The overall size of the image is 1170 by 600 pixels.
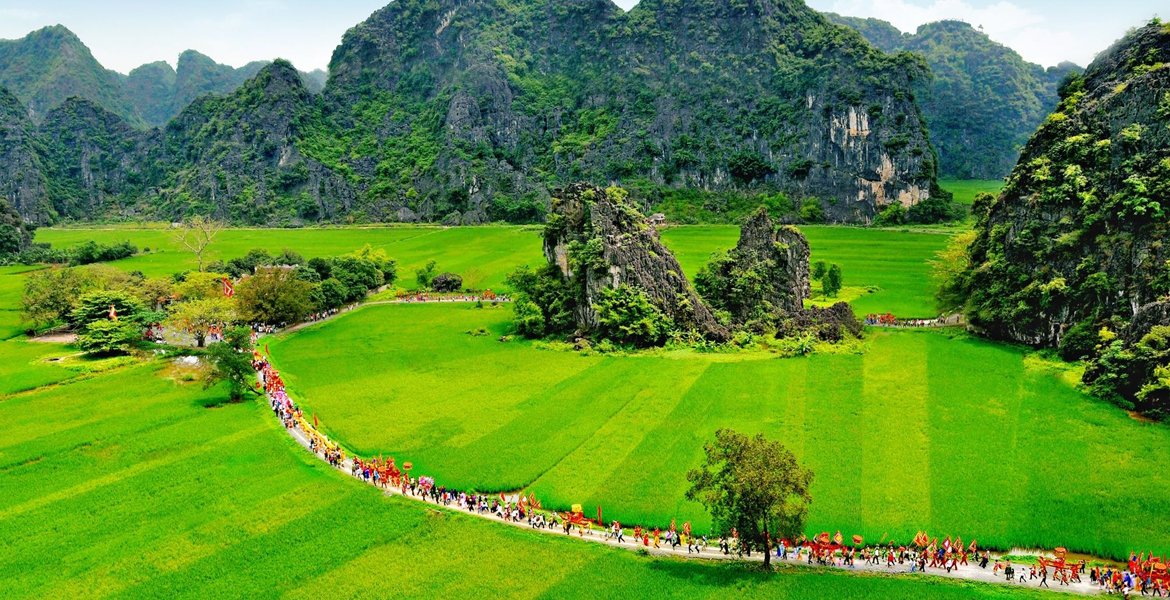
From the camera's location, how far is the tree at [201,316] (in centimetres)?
6378

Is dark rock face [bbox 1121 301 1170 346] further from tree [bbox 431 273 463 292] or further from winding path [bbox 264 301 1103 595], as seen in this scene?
tree [bbox 431 273 463 292]

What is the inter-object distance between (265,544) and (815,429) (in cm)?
2885

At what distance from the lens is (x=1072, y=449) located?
3844 centimetres

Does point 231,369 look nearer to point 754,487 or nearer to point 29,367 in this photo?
point 29,367

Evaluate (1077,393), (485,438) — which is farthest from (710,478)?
(1077,393)

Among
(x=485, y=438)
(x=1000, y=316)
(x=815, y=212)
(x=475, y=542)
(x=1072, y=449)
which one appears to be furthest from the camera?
(x=815, y=212)

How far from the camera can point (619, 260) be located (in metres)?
63.5

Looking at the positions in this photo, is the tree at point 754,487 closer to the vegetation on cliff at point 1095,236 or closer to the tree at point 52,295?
the vegetation on cliff at point 1095,236

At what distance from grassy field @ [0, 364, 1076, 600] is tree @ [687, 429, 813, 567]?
1958 millimetres

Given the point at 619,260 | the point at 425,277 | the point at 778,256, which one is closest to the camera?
the point at 619,260

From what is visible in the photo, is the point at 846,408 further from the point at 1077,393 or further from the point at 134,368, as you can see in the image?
the point at 134,368

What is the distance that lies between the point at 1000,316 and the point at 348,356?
53431 mm

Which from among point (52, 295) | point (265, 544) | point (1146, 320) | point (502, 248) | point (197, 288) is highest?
point (502, 248)

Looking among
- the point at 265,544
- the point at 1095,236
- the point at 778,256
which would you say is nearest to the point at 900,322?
the point at 778,256
